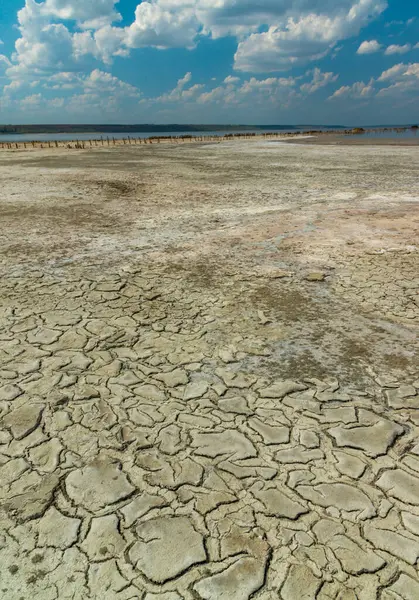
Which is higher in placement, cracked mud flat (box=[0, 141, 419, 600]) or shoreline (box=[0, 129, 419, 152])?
cracked mud flat (box=[0, 141, 419, 600])

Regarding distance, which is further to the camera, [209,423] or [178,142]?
[178,142]

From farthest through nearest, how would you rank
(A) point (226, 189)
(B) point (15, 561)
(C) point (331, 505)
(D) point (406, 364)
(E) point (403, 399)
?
(A) point (226, 189), (D) point (406, 364), (E) point (403, 399), (C) point (331, 505), (B) point (15, 561)

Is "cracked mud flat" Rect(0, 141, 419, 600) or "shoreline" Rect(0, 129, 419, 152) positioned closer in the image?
"cracked mud flat" Rect(0, 141, 419, 600)

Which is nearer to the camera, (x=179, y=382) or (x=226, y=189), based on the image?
(x=179, y=382)

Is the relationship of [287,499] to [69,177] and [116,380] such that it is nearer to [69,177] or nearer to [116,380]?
[116,380]

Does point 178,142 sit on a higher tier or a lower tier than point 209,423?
lower

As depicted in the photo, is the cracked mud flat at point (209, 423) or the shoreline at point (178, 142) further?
the shoreline at point (178, 142)

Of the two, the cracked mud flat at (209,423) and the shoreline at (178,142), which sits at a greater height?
the cracked mud flat at (209,423)

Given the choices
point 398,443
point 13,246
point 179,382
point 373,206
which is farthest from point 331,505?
point 373,206
